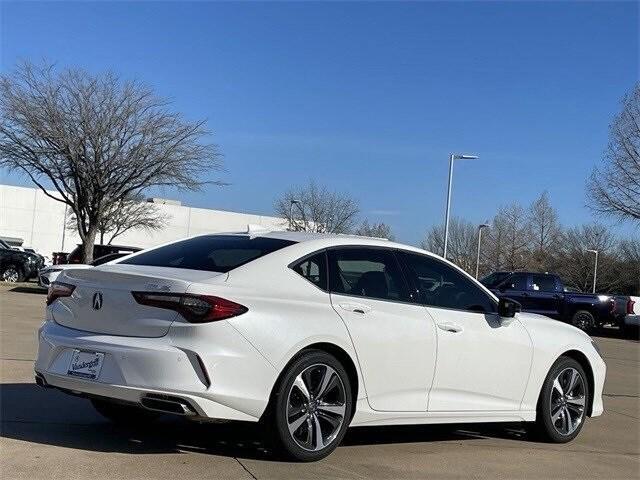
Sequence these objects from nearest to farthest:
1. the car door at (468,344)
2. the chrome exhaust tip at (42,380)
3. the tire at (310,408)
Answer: the tire at (310,408) < the chrome exhaust tip at (42,380) < the car door at (468,344)

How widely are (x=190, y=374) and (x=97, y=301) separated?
91cm

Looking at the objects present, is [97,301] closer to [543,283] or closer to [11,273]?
[543,283]

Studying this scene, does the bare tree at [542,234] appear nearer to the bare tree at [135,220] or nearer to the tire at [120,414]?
the bare tree at [135,220]

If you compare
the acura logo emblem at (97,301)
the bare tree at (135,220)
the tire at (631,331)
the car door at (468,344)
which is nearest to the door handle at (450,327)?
the car door at (468,344)

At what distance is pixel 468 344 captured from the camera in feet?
20.7

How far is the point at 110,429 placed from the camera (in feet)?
20.2

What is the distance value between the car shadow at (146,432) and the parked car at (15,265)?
21.2 m

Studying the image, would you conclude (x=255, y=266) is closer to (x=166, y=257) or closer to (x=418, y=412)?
(x=166, y=257)

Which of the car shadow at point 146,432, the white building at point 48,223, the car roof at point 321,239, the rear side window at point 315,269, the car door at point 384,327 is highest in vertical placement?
the white building at point 48,223

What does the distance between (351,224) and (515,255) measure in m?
20.6

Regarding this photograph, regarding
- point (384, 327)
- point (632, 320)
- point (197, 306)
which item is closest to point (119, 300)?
point (197, 306)

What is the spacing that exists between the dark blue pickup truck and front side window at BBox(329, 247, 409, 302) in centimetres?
1710

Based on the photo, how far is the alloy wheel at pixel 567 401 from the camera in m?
7.02

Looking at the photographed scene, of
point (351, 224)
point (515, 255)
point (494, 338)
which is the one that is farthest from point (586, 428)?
point (515, 255)
